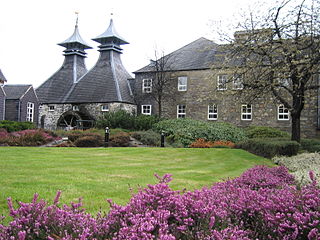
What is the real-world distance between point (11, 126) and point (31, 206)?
21.2 meters

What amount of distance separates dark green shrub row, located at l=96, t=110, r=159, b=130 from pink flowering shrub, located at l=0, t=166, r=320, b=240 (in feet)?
68.6

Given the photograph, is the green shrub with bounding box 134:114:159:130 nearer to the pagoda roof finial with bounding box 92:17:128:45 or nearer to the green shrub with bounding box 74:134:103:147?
the green shrub with bounding box 74:134:103:147

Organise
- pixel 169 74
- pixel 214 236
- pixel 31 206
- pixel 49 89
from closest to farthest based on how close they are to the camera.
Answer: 1. pixel 214 236
2. pixel 31 206
3. pixel 169 74
4. pixel 49 89

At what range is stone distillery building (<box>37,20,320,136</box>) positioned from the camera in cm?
2672

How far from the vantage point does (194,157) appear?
1278 cm

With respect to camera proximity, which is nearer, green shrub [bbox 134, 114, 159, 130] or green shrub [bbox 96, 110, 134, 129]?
green shrub [bbox 134, 114, 159, 130]

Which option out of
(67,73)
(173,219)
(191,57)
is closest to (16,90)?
(67,73)

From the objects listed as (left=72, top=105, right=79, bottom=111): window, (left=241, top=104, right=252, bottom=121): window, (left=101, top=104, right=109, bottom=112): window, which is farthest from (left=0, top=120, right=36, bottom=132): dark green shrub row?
(left=241, top=104, right=252, bottom=121): window

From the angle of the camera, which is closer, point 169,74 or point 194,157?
point 194,157

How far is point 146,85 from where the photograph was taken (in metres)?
31.2

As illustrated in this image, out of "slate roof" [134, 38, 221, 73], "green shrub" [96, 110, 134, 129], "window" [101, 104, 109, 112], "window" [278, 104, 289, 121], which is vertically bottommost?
"green shrub" [96, 110, 134, 129]

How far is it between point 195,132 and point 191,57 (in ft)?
36.7

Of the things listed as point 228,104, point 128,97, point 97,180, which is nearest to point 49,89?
point 128,97

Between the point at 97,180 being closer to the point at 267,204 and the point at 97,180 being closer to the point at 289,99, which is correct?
the point at 267,204
